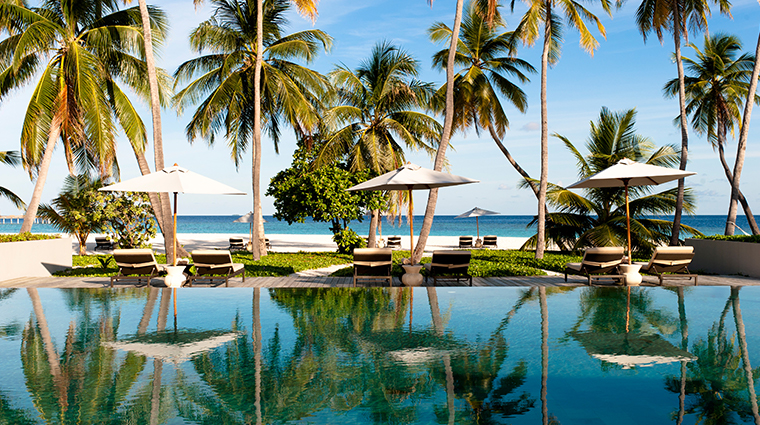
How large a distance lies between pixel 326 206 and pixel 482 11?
25.2 ft

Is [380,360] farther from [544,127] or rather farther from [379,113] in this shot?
[379,113]

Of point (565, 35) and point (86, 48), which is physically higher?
point (565, 35)

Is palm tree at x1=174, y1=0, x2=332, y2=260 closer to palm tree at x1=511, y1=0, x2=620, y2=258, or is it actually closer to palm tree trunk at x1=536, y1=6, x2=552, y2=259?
palm tree at x1=511, y1=0, x2=620, y2=258

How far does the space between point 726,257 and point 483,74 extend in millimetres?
9549

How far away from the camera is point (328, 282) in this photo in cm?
1024

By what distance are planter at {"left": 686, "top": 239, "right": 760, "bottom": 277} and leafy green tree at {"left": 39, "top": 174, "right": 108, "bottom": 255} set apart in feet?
59.4

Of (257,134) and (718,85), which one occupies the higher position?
(718,85)

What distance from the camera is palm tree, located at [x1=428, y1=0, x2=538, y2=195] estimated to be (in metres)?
17.7

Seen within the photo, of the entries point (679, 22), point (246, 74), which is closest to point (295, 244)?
point (246, 74)

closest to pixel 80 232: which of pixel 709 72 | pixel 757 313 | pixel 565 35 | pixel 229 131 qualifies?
pixel 229 131

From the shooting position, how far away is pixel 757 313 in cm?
689

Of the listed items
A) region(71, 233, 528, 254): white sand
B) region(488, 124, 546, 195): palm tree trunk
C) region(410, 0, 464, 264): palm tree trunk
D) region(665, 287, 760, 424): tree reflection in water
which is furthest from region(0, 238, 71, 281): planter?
region(488, 124, 546, 195): palm tree trunk

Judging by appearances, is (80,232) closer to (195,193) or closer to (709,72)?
(195,193)

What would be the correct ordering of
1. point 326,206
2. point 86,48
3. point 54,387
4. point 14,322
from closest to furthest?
point 54,387 → point 14,322 → point 86,48 → point 326,206
